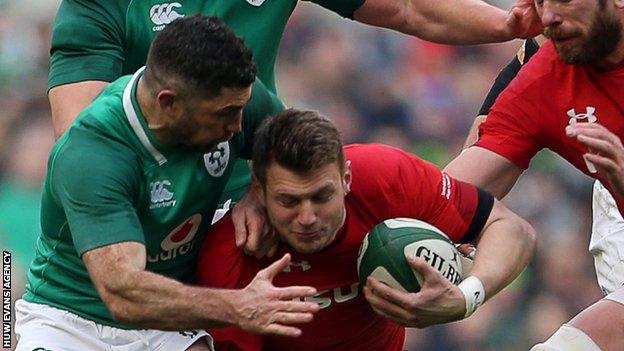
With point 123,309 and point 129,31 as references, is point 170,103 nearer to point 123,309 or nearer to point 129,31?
point 123,309

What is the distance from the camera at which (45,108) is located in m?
7.08

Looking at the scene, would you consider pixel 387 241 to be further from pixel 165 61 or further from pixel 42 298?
pixel 42 298

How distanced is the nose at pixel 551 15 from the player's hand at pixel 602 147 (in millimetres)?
499

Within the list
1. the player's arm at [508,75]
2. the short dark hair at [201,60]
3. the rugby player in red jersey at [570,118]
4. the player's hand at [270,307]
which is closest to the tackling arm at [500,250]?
the rugby player in red jersey at [570,118]

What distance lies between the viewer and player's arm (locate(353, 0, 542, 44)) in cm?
502

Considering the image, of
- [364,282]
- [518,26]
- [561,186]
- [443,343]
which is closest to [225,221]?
[364,282]

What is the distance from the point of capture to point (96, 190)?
3.97 m

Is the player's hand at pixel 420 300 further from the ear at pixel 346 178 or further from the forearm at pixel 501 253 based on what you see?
the ear at pixel 346 178

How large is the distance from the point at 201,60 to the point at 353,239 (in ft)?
2.54

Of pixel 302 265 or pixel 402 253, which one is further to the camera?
pixel 302 265

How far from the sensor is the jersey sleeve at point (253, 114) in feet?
14.4

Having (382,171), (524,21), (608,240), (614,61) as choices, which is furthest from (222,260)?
(608,240)

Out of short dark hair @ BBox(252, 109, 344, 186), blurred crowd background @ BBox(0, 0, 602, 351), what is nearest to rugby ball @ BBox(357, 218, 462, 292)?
short dark hair @ BBox(252, 109, 344, 186)

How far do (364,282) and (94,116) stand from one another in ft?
3.12
